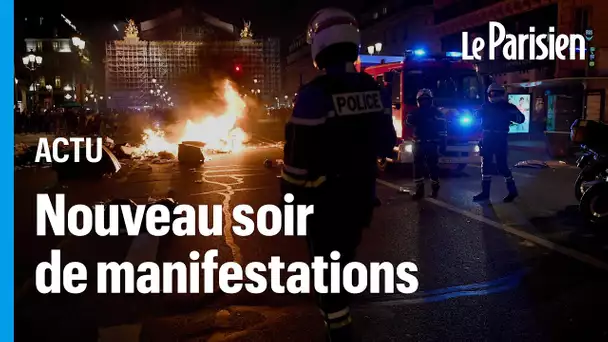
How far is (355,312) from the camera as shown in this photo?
15.0 ft

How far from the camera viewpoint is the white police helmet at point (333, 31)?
11.0 ft

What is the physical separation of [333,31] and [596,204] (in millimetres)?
5856

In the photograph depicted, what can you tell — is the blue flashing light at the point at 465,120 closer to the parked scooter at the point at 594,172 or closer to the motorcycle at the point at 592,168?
the motorcycle at the point at 592,168

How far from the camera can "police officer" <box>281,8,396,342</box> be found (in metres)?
3.15

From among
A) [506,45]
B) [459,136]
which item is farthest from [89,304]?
[506,45]

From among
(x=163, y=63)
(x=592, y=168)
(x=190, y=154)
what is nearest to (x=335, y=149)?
(x=592, y=168)

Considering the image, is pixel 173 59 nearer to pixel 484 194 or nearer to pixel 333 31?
pixel 484 194

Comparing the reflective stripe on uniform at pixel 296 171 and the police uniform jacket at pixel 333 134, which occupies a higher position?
the police uniform jacket at pixel 333 134

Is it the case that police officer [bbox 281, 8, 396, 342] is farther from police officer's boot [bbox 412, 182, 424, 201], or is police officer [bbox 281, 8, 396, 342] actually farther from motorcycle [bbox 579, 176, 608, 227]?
police officer's boot [bbox 412, 182, 424, 201]

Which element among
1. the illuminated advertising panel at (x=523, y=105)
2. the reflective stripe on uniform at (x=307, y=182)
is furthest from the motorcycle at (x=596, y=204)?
the illuminated advertising panel at (x=523, y=105)

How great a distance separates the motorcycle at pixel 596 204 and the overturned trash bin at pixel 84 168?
11.4 meters

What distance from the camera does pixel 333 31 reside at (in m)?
3.35

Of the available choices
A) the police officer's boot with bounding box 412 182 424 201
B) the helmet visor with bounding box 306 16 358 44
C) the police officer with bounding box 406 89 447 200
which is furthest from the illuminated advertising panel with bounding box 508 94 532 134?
the helmet visor with bounding box 306 16 358 44

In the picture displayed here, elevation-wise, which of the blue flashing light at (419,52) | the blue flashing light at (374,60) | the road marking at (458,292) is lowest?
the road marking at (458,292)
